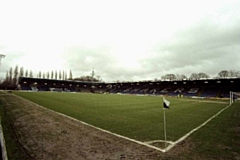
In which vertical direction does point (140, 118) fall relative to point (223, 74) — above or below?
below

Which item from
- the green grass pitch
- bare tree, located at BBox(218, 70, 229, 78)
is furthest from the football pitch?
bare tree, located at BBox(218, 70, 229, 78)

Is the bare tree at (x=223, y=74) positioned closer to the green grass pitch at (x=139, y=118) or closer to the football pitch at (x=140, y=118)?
the football pitch at (x=140, y=118)

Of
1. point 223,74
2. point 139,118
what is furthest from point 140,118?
point 223,74

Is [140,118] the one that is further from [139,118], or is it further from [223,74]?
[223,74]

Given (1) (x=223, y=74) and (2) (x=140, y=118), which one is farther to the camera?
(1) (x=223, y=74)

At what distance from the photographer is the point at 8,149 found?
578cm

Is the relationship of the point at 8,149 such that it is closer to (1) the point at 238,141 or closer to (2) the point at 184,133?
(2) the point at 184,133

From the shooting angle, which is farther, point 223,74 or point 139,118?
point 223,74

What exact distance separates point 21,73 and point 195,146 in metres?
123

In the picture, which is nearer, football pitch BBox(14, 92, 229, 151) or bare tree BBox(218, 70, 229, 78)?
football pitch BBox(14, 92, 229, 151)

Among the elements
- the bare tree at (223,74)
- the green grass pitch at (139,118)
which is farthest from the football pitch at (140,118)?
the bare tree at (223,74)

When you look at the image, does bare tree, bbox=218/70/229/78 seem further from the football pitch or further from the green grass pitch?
the green grass pitch

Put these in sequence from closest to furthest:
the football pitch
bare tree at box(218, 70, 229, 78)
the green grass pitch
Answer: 1. the football pitch
2. the green grass pitch
3. bare tree at box(218, 70, 229, 78)

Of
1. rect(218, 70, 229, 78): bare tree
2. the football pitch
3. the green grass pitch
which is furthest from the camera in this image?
rect(218, 70, 229, 78): bare tree
